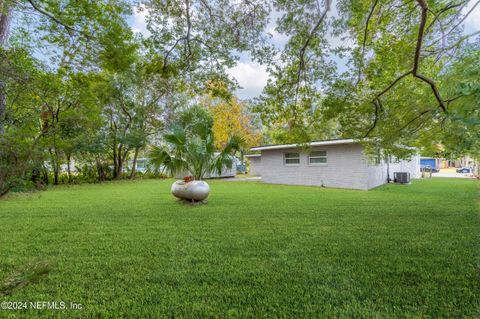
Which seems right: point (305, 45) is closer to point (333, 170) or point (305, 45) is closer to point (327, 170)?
point (333, 170)

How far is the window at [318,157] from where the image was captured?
1202 centimetres

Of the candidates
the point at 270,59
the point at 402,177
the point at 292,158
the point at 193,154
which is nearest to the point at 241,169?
the point at 292,158

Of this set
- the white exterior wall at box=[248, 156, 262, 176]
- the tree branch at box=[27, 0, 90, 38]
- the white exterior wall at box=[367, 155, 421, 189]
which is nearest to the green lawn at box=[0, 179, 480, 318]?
the tree branch at box=[27, 0, 90, 38]

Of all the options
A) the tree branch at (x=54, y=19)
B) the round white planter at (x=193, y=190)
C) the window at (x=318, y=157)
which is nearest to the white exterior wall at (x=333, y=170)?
the window at (x=318, y=157)

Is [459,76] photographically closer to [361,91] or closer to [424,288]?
[361,91]

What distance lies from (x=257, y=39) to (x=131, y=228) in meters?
4.34

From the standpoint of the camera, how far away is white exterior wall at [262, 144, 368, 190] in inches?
426

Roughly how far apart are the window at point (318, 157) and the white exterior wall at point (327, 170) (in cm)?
17

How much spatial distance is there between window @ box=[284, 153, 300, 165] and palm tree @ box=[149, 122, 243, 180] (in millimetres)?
6788

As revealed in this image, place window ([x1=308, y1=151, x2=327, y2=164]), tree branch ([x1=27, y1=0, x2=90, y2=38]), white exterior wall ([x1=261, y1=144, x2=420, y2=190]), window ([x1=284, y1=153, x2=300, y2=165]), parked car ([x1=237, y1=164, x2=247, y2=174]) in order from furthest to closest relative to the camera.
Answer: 1. parked car ([x1=237, y1=164, x2=247, y2=174])
2. window ([x1=284, y1=153, x2=300, y2=165])
3. window ([x1=308, y1=151, x2=327, y2=164])
4. white exterior wall ([x1=261, y1=144, x2=420, y2=190])
5. tree branch ([x1=27, y1=0, x2=90, y2=38])

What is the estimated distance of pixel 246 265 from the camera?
9.15 feet

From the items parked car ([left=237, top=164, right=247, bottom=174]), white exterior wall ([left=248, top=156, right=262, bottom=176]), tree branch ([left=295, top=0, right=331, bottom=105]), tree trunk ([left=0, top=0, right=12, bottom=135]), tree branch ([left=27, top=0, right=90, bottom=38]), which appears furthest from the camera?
parked car ([left=237, top=164, right=247, bottom=174])

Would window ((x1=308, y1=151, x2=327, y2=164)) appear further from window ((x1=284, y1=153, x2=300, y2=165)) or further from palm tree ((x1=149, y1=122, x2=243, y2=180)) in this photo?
palm tree ((x1=149, y1=122, x2=243, y2=180))

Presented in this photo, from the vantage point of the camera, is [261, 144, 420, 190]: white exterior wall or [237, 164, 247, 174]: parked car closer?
[261, 144, 420, 190]: white exterior wall
